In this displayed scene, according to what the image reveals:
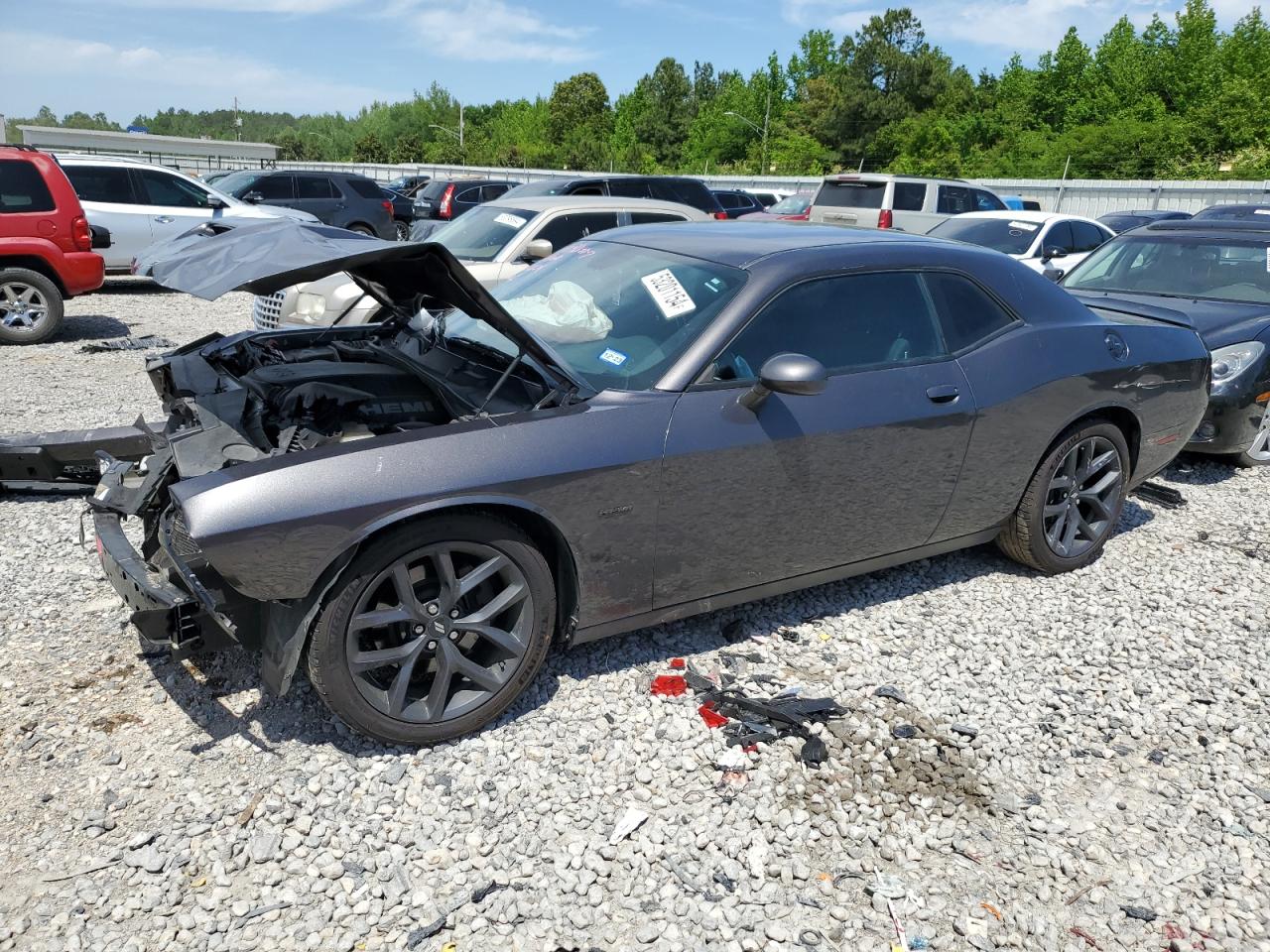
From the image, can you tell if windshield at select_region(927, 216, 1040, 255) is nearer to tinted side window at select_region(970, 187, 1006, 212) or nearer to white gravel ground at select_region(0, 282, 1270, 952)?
tinted side window at select_region(970, 187, 1006, 212)

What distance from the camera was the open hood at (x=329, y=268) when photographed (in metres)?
3.13

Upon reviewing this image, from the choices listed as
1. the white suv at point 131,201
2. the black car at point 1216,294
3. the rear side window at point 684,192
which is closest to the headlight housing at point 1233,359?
the black car at point 1216,294

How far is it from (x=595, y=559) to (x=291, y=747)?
1.21 metres

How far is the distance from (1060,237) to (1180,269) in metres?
4.91

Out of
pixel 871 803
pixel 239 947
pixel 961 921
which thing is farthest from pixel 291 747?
pixel 961 921

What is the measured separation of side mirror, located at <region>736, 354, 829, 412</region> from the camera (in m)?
3.26

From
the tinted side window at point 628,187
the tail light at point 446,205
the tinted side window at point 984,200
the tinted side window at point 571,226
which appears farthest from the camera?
the tail light at point 446,205

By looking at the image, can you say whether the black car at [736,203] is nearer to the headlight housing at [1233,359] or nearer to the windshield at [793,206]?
the windshield at [793,206]

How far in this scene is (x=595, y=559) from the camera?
3.29m

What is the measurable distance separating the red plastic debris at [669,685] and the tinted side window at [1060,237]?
32.1 feet

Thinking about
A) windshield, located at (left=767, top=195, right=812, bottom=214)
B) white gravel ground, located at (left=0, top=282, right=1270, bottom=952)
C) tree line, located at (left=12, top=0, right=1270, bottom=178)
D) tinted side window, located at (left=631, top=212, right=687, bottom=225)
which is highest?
tree line, located at (left=12, top=0, right=1270, bottom=178)

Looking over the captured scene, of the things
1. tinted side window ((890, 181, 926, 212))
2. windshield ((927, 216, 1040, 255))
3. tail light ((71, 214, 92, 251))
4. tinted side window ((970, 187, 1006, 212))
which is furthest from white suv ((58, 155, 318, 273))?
tinted side window ((970, 187, 1006, 212))

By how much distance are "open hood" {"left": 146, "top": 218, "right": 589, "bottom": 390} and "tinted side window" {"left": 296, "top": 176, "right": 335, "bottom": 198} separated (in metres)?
15.9

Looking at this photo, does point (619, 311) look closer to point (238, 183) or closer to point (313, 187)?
point (313, 187)
